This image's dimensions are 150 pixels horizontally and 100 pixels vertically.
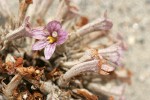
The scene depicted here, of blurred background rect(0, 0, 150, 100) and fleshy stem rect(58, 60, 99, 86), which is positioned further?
blurred background rect(0, 0, 150, 100)

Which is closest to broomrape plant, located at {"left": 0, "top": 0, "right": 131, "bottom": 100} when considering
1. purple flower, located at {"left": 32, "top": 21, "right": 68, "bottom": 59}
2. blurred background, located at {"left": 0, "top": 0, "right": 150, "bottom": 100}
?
purple flower, located at {"left": 32, "top": 21, "right": 68, "bottom": 59}

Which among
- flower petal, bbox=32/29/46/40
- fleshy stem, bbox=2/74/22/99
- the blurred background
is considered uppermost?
the blurred background

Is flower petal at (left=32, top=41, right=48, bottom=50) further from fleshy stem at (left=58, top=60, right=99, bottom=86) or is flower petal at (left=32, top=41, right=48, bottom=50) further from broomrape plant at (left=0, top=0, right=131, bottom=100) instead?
fleshy stem at (left=58, top=60, right=99, bottom=86)

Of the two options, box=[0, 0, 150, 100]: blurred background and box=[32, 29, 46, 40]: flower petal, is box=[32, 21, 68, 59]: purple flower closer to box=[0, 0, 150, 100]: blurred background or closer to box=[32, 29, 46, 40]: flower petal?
box=[32, 29, 46, 40]: flower petal

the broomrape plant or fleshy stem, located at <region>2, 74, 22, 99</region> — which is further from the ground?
the broomrape plant

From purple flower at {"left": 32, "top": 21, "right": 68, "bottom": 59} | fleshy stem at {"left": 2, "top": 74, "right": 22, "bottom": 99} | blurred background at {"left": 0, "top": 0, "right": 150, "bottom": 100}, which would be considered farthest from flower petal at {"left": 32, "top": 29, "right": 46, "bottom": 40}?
blurred background at {"left": 0, "top": 0, "right": 150, "bottom": 100}

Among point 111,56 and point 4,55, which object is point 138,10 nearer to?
point 111,56

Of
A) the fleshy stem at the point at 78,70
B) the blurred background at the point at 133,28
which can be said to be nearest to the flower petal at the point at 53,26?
the fleshy stem at the point at 78,70

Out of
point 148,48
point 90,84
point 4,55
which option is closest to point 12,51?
point 4,55
